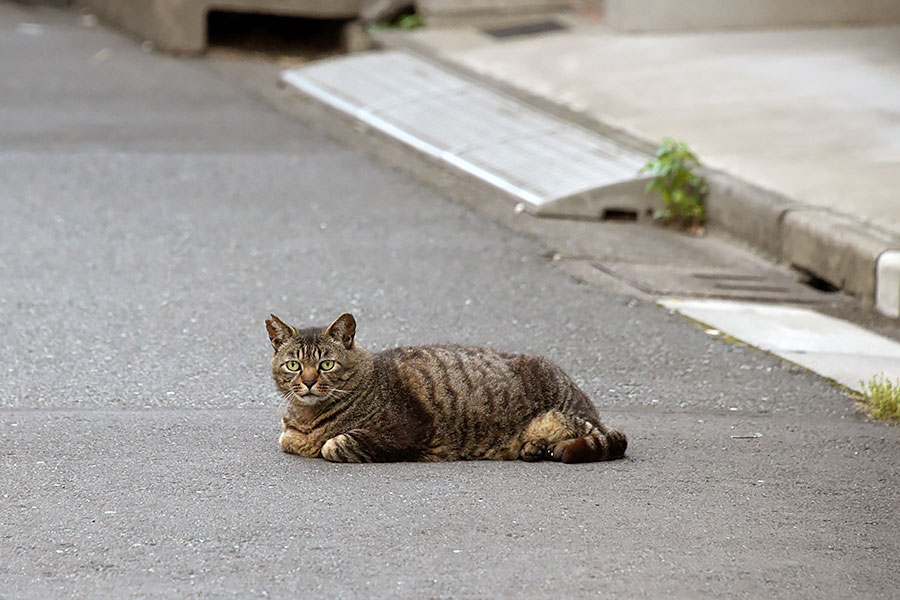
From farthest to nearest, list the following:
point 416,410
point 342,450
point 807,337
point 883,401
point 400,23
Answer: point 400,23
point 807,337
point 883,401
point 416,410
point 342,450

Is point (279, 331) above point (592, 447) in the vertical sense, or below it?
above

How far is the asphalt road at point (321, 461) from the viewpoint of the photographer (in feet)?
13.5

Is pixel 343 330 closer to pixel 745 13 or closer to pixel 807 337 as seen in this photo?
pixel 807 337

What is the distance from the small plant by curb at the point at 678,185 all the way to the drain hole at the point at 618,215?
20 centimetres

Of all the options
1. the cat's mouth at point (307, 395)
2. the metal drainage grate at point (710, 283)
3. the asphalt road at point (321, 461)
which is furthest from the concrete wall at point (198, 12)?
the cat's mouth at point (307, 395)

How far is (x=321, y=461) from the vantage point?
5027mm

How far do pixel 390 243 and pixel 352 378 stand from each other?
3147 mm

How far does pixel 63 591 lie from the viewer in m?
3.87

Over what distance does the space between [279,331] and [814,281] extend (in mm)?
4044

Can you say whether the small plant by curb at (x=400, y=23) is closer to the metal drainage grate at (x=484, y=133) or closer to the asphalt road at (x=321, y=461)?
the metal drainage grate at (x=484, y=133)

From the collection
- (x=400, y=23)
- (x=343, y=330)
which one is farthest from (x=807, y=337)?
(x=400, y=23)

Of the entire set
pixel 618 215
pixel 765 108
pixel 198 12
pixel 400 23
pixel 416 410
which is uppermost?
pixel 765 108

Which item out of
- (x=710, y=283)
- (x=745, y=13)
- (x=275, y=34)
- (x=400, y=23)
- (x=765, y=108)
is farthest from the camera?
(x=275, y=34)

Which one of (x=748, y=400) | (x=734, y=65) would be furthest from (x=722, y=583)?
(x=734, y=65)
